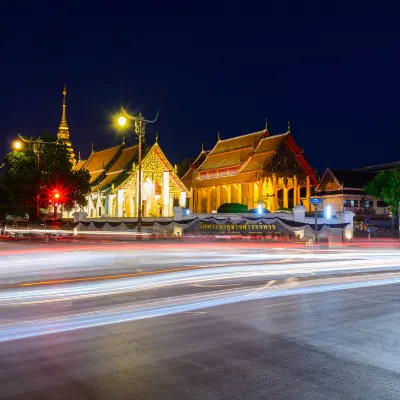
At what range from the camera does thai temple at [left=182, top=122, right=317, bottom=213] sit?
57.2 meters

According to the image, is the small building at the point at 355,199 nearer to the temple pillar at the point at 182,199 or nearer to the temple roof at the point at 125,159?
the temple pillar at the point at 182,199

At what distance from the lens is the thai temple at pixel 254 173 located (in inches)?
2250

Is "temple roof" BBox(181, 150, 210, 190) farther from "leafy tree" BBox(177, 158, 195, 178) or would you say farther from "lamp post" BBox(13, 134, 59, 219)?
"lamp post" BBox(13, 134, 59, 219)

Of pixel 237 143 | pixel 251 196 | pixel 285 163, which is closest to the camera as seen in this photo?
pixel 285 163

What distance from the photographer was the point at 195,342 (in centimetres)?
607

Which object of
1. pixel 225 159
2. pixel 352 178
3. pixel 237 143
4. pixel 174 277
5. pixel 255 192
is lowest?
pixel 174 277

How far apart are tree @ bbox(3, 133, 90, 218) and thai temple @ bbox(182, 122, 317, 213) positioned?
19.8 meters

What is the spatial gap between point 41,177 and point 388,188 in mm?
34133

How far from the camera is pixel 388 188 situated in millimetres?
52656

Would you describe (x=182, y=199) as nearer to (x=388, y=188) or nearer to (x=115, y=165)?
(x=115, y=165)

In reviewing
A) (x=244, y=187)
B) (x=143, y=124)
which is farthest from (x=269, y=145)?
(x=143, y=124)

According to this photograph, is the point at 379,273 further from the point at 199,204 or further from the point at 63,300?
the point at 199,204

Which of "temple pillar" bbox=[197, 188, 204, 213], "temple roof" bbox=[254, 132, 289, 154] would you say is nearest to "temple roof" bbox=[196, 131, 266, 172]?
"temple roof" bbox=[254, 132, 289, 154]

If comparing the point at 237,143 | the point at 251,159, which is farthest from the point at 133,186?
the point at 237,143
